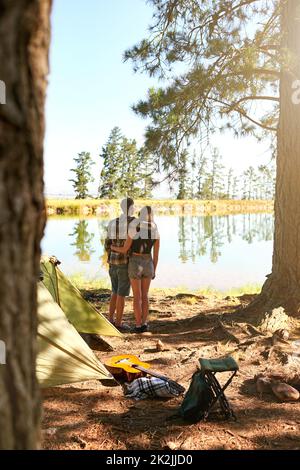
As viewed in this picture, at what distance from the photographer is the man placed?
20.3 ft

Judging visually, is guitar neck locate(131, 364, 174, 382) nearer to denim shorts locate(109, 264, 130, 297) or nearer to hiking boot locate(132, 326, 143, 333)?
hiking boot locate(132, 326, 143, 333)

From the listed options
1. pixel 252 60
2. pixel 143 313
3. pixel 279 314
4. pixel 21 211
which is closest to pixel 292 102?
pixel 252 60

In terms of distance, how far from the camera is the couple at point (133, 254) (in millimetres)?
6156

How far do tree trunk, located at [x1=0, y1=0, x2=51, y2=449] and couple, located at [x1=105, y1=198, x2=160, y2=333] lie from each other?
15.2 ft

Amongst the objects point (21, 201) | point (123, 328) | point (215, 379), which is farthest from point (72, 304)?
point (21, 201)

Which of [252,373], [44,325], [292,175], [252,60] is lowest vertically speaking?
[252,373]

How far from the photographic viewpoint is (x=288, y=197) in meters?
6.46

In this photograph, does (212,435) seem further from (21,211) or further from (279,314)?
(279,314)

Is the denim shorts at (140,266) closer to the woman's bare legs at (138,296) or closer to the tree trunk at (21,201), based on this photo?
the woman's bare legs at (138,296)

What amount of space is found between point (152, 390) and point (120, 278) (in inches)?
105

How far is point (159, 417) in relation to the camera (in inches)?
138

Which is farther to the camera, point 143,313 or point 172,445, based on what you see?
point 143,313

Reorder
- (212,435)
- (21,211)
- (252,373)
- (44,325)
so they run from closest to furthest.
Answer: (21,211) < (212,435) < (44,325) < (252,373)

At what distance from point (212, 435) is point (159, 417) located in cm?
51
